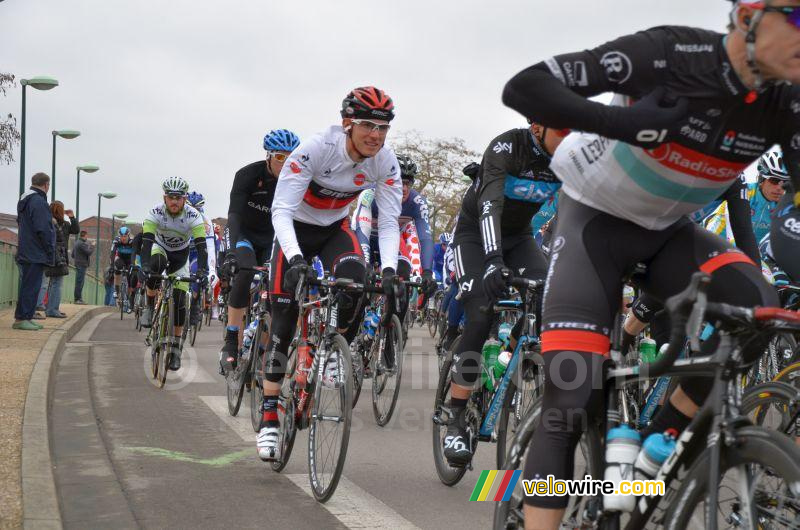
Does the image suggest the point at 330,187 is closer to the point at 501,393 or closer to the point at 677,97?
the point at 501,393

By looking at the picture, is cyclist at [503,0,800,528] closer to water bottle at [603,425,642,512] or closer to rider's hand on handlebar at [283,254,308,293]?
A: water bottle at [603,425,642,512]

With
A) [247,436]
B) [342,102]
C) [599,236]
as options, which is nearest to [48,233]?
[247,436]

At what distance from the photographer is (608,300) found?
330cm

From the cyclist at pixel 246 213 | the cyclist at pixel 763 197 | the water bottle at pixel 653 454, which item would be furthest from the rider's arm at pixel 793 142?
the cyclist at pixel 246 213

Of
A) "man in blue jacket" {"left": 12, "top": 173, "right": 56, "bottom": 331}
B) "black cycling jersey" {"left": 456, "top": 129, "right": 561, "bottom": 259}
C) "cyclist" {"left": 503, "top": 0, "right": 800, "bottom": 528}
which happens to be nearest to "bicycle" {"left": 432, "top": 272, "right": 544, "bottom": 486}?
"black cycling jersey" {"left": 456, "top": 129, "right": 561, "bottom": 259}

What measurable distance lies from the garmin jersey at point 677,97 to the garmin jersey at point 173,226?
30.9 feet

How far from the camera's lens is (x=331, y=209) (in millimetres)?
6641

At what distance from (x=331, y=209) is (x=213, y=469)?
177cm

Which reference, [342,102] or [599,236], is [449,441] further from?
[599,236]

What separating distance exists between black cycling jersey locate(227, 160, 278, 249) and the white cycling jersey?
2.66 metres

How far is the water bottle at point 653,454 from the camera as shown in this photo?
2.90 metres

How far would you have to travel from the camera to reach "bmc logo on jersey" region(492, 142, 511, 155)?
5.69 m

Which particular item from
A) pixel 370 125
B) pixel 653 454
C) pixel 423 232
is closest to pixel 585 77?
pixel 653 454

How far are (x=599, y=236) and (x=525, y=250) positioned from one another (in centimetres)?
276
